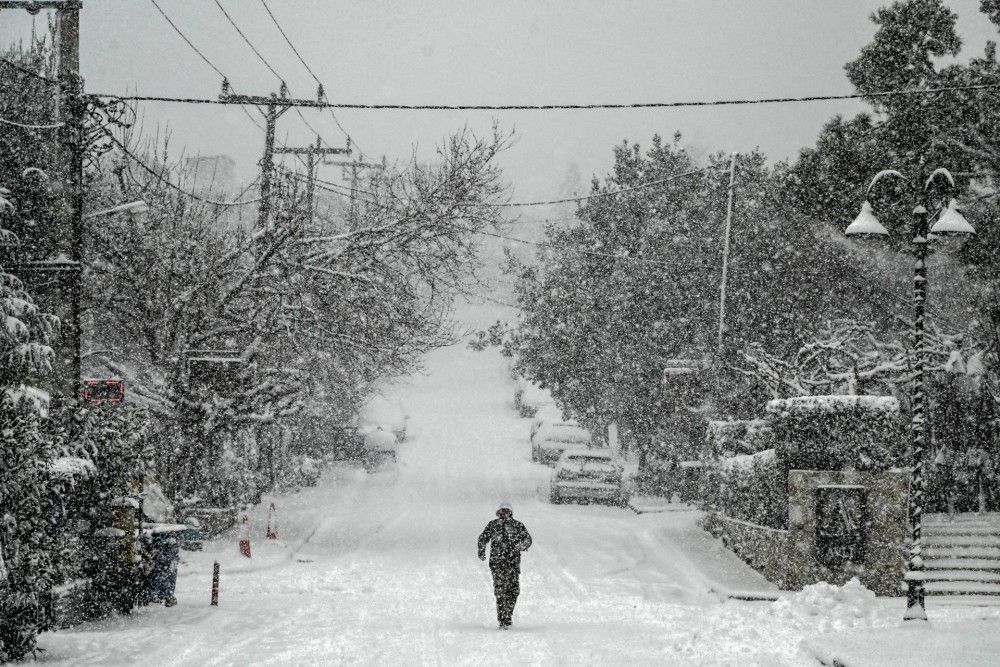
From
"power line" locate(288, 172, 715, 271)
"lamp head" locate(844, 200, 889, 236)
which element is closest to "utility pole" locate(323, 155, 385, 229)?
"power line" locate(288, 172, 715, 271)

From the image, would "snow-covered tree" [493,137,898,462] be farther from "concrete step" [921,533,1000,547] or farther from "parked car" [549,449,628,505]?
"concrete step" [921,533,1000,547]

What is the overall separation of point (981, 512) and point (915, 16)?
11.2m

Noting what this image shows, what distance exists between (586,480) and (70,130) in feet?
57.6

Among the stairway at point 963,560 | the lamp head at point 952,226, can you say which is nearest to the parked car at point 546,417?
the stairway at point 963,560

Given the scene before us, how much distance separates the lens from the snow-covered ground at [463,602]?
10234mm

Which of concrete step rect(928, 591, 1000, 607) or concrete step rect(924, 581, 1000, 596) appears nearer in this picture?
concrete step rect(928, 591, 1000, 607)

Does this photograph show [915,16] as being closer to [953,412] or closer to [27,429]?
[953,412]

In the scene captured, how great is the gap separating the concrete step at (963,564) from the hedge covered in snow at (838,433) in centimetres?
174

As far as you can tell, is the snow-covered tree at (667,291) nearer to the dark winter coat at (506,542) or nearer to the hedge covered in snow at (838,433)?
the hedge covered in snow at (838,433)

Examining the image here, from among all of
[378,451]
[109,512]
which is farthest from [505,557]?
[378,451]

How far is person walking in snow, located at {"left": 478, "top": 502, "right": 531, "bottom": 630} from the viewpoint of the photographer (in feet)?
41.0

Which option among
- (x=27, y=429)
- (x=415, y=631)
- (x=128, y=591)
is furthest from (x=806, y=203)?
(x=27, y=429)

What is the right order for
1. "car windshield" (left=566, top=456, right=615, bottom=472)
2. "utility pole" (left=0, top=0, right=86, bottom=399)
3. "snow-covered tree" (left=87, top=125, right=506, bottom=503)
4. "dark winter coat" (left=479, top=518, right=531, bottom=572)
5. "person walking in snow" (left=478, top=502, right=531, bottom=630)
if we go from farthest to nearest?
1. "car windshield" (left=566, top=456, right=615, bottom=472)
2. "snow-covered tree" (left=87, top=125, right=506, bottom=503)
3. "utility pole" (left=0, top=0, right=86, bottom=399)
4. "dark winter coat" (left=479, top=518, right=531, bottom=572)
5. "person walking in snow" (left=478, top=502, right=531, bottom=630)

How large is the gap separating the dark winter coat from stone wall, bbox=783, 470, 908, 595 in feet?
18.5
